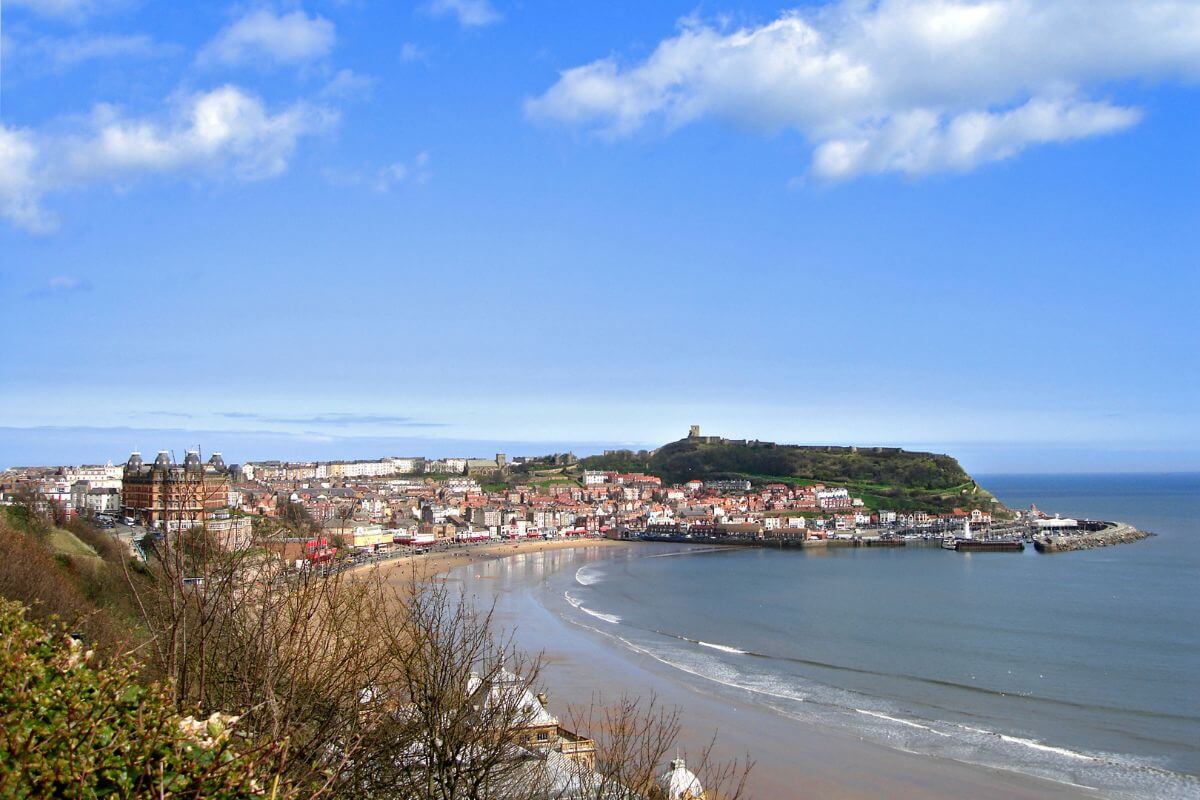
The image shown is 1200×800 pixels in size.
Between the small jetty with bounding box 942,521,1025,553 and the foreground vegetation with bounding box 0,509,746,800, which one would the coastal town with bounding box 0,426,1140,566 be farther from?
the foreground vegetation with bounding box 0,509,746,800

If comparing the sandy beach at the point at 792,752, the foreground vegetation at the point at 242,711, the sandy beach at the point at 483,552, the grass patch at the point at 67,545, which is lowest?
the sandy beach at the point at 483,552

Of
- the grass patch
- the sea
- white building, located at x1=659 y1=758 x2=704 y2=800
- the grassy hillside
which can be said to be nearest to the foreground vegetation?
white building, located at x1=659 y1=758 x2=704 y2=800

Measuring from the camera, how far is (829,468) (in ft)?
297

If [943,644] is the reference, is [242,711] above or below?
above

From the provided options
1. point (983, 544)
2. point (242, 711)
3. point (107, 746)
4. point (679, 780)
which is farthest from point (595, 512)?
point (107, 746)

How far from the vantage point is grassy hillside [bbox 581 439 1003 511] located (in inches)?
2965

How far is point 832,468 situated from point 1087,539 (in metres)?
37.7

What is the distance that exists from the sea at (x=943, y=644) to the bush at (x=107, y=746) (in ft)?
40.7

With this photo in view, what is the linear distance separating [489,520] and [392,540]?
998 cm

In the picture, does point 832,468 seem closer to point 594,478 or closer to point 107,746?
point 594,478

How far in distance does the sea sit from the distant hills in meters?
31.2

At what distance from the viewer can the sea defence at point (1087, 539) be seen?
163ft

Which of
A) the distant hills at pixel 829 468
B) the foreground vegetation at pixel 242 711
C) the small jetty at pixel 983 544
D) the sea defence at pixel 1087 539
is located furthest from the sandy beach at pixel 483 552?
the foreground vegetation at pixel 242 711

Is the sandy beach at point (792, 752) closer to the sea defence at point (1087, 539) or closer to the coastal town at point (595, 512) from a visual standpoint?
the coastal town at point (595, 512)
